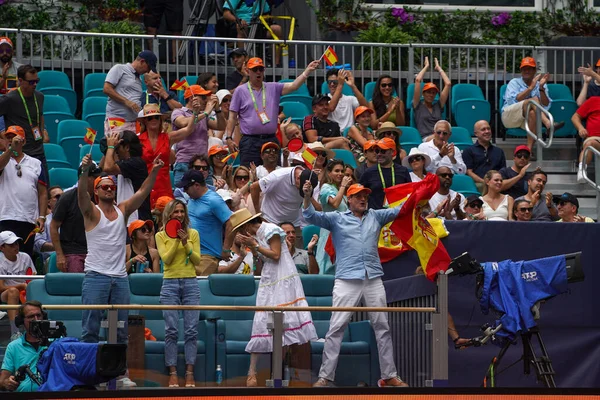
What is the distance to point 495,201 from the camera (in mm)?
15898

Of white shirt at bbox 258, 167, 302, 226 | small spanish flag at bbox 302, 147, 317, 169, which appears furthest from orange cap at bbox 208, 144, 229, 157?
small spanish flag at bbox 302, 147, 317, 169

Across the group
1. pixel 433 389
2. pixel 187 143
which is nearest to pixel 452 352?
pixel 433 389

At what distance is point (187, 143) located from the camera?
15.5 meters

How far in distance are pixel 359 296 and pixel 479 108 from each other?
6635 mm

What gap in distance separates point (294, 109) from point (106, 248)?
632 centimetres

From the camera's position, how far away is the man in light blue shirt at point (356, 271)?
481 inches

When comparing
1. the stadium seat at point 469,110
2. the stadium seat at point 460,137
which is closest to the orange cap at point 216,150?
the stadium seat at point 460,137

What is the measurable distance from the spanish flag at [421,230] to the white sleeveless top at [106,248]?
8.58 feet

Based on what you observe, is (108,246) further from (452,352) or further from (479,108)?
(479,108)

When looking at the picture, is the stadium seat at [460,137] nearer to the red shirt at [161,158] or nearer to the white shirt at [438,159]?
the white shirt at [438,159]

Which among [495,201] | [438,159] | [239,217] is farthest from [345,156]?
[239,217]

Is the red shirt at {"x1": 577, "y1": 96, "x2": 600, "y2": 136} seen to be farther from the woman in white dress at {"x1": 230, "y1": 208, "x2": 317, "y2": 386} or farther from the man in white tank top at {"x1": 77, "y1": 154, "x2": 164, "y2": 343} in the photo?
the man in white tank top at {"x1": 77, "y1": 154, "x2": 164, "y2": 343}

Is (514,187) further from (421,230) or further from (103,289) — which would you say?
(103,289)

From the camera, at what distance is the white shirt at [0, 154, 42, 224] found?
47.5 ft
